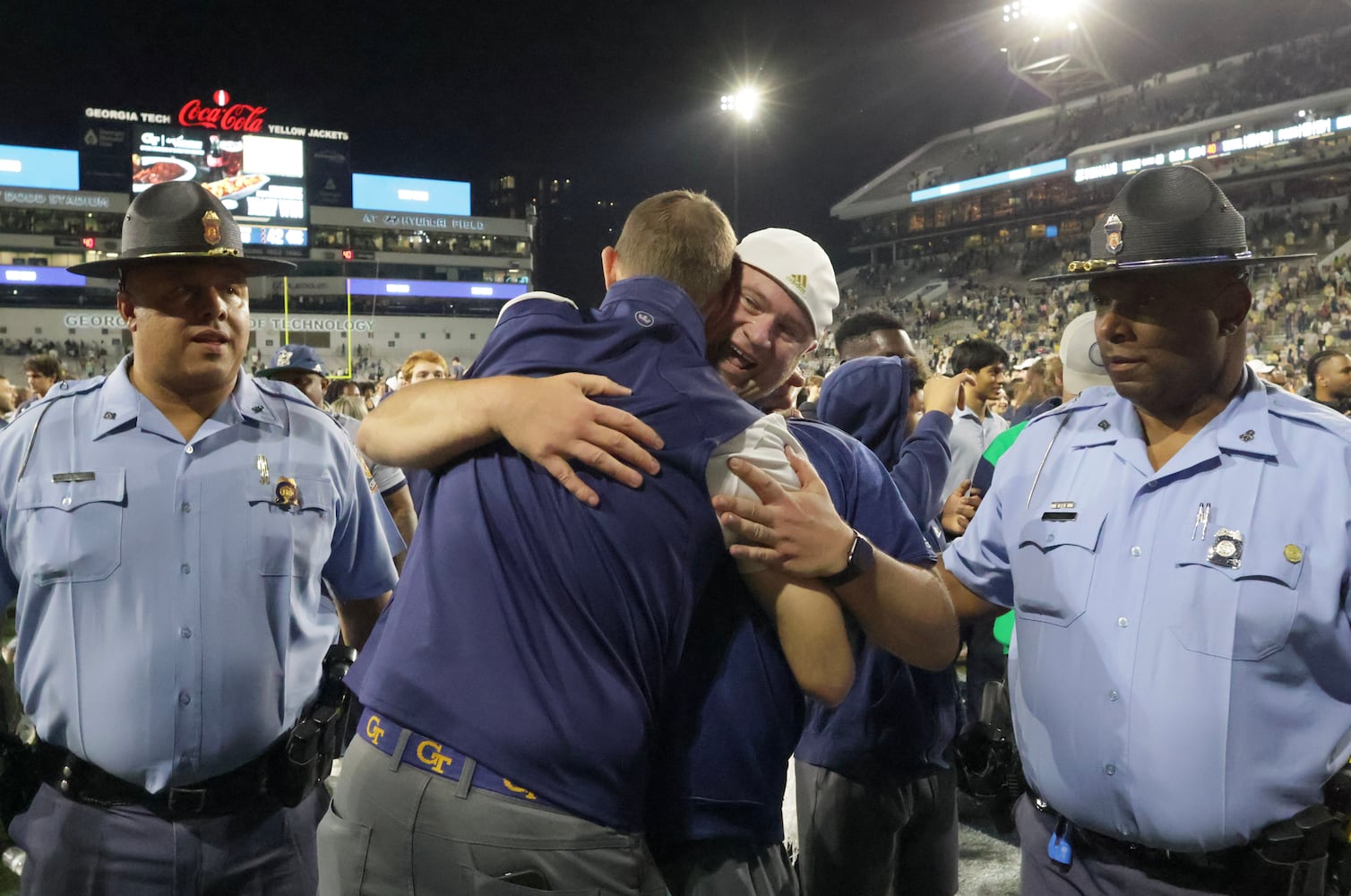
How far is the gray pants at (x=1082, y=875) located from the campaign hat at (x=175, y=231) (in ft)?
7.37

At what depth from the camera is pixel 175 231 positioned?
2535 millimetres

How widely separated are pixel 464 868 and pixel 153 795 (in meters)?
1.26

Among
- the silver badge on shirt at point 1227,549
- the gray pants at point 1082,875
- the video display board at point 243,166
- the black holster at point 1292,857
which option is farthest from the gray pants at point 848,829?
the video display board at point 243,166

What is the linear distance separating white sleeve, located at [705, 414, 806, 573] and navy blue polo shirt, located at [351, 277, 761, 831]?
2 centimetres

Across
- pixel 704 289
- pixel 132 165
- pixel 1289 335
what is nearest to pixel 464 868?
pixel 704 289

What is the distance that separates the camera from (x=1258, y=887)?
1.94 meters

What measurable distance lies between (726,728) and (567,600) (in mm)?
383

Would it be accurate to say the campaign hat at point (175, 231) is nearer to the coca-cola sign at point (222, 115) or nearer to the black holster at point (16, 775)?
the black holster at point (16, 775)

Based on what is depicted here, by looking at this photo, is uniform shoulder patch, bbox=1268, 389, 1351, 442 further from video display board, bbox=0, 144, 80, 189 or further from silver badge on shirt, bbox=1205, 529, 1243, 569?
video display board, bbox=0, 144, 80, 189

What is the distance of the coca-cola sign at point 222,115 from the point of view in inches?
1645

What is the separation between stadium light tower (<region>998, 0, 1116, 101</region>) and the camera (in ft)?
116

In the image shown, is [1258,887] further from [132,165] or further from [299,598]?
[132,165]

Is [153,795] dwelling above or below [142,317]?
below

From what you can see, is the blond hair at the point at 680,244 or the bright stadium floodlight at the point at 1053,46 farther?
the bright stadium floodlight at the point at 1053,46
